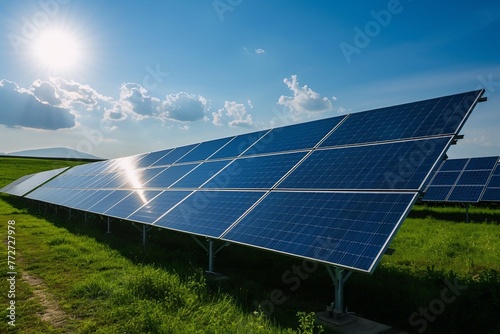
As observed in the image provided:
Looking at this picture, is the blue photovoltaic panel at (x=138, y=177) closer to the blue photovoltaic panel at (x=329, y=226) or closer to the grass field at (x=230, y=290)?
the grass field at (x=230, y=290)

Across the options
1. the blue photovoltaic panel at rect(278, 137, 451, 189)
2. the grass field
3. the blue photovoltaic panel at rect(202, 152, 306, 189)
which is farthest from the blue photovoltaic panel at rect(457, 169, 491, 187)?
the blue photovoltaic panel at rect(278, 137, 451, 189)

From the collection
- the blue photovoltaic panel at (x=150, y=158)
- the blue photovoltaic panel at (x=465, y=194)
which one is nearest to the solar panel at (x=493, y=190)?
the blue photovoltaic panel at (x=465, y=194)

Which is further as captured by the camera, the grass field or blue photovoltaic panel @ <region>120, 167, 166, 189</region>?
blue photovoltaic panel @ <region>120, 167, 166, 189</region>

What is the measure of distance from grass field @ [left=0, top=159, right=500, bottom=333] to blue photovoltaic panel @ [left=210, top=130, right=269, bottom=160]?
369 cm

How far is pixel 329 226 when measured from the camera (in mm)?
6090

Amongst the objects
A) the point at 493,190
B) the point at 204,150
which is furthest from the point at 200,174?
the point at 493,190

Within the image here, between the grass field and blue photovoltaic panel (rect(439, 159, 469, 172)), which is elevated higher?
blue photovoltaic panel (rect(439, 159, 469, 172))

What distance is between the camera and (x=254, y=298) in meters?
6.73

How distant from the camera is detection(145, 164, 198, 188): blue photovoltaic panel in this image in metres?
13.5

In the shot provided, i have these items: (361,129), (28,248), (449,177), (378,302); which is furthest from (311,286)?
(449,177)

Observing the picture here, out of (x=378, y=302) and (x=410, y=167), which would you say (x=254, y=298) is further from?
(x=410, y=167)

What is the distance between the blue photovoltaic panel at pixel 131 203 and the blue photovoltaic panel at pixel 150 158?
558 cm

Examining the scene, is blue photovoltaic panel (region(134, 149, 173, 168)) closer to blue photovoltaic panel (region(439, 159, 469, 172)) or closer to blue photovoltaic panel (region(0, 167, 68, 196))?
blue photovoltaic panel (region(0, 167, 68, 196))

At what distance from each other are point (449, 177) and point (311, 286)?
65.1ft
